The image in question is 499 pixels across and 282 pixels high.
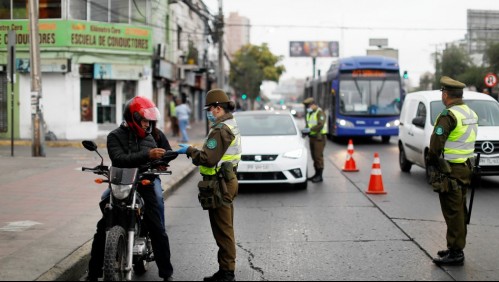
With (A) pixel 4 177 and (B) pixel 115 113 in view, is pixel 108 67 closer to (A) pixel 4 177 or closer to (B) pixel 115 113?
(B) pixel 115 113

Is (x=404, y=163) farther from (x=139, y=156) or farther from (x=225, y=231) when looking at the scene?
(x=139, y=156)

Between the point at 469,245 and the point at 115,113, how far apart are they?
21.1 metres

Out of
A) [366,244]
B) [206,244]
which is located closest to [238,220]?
[206,244]

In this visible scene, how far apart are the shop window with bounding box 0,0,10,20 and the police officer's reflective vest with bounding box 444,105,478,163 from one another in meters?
Answer: 21.5

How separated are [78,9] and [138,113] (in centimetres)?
2136

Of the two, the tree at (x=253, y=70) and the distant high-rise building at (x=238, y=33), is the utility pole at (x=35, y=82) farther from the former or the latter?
the distant high-rise building at (x=238, y=33)

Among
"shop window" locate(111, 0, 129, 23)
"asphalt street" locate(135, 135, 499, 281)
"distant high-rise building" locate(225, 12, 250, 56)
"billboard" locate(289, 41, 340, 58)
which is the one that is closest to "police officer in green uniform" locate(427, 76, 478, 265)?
"asphalt street" locate(135, 135, 499, 281)

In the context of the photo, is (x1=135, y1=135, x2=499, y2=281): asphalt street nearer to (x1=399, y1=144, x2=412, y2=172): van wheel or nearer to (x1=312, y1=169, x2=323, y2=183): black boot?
(x1=312, y1=169, x2=323, y2=183): black boot

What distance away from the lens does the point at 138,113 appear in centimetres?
570

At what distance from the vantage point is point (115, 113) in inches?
1062

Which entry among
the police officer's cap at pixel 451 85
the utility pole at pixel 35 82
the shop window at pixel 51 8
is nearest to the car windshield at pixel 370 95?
the shop window at pixel 51 8

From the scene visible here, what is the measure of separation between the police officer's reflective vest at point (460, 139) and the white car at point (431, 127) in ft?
17.6

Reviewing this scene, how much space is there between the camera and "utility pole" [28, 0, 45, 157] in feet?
57.9

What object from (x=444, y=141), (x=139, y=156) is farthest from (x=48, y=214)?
(x=444, y=141)
